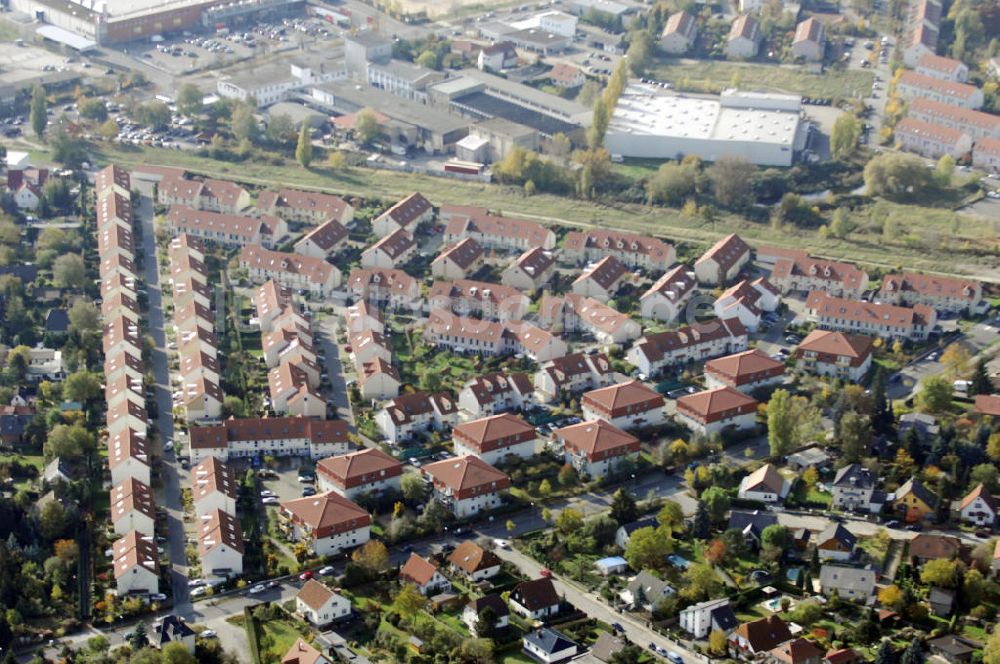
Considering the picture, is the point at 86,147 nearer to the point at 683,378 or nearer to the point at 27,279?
the point at 27,279

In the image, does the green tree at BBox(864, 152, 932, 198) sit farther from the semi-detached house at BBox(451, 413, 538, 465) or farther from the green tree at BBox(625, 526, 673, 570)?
the green tree at BBox(625, 526, 673, 570)

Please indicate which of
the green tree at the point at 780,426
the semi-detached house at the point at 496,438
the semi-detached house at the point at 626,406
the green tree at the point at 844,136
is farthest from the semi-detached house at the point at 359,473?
the green tree at the point at 844,136

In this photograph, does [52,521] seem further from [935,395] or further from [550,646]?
[935,395]

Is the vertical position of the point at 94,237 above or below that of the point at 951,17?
below

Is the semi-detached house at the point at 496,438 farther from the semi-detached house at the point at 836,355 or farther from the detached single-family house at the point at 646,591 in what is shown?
the semi-detached house at the point at 836,355

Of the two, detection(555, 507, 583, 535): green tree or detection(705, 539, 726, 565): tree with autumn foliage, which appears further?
detection(555, 507, 583, 535): green tree

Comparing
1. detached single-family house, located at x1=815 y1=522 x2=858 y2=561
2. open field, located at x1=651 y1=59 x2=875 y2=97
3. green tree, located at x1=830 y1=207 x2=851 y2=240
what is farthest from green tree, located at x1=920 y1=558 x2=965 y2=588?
open field, located at x1=651 y1=59 x2=875 y2=97

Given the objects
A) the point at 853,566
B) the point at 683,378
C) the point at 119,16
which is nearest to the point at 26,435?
the point at 683,378
